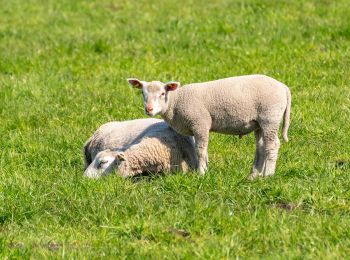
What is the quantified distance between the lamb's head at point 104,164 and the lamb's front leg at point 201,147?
27.6 inches

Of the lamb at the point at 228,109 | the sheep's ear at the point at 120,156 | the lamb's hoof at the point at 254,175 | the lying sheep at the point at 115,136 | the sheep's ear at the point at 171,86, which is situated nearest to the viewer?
the lamb's hoof at the point at 254,175

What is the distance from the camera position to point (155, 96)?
843 cm

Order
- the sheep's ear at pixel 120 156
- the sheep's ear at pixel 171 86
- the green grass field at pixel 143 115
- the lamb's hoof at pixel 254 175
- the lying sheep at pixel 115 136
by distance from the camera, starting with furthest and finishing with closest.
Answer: the lying sheep at pixel 115 136 < the sheep's ear at pixel 120 156 < the sheep's ear at pixel 171 86 < the lamb's hoof at pixel 254 175 < the green grass field at pixel 143 115

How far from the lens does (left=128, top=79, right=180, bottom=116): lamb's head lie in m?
8.35

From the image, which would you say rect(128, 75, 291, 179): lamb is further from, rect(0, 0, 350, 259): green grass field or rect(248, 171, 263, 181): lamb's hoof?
rect(0, 0, 350, 259): green grass field

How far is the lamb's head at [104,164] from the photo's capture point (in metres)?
8.73

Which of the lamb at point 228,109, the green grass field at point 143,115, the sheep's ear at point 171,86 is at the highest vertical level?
the sheep's ear at point 171,86

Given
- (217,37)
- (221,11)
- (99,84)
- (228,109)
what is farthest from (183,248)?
(221,11)

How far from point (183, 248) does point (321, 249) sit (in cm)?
95

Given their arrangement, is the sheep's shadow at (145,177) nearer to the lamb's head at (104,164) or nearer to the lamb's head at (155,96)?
the lamb's head at (104,164)

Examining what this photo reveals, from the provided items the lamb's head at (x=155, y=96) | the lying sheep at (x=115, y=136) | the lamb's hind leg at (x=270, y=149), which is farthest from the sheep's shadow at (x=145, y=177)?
the lamb's hind leg at (x=270, y=149)

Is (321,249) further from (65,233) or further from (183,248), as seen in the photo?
(65,233)

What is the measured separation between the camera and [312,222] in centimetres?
704

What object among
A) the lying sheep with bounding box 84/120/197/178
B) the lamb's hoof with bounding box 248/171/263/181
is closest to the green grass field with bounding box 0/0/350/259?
the lamb's hoof with bounding box 248/171/263/181
